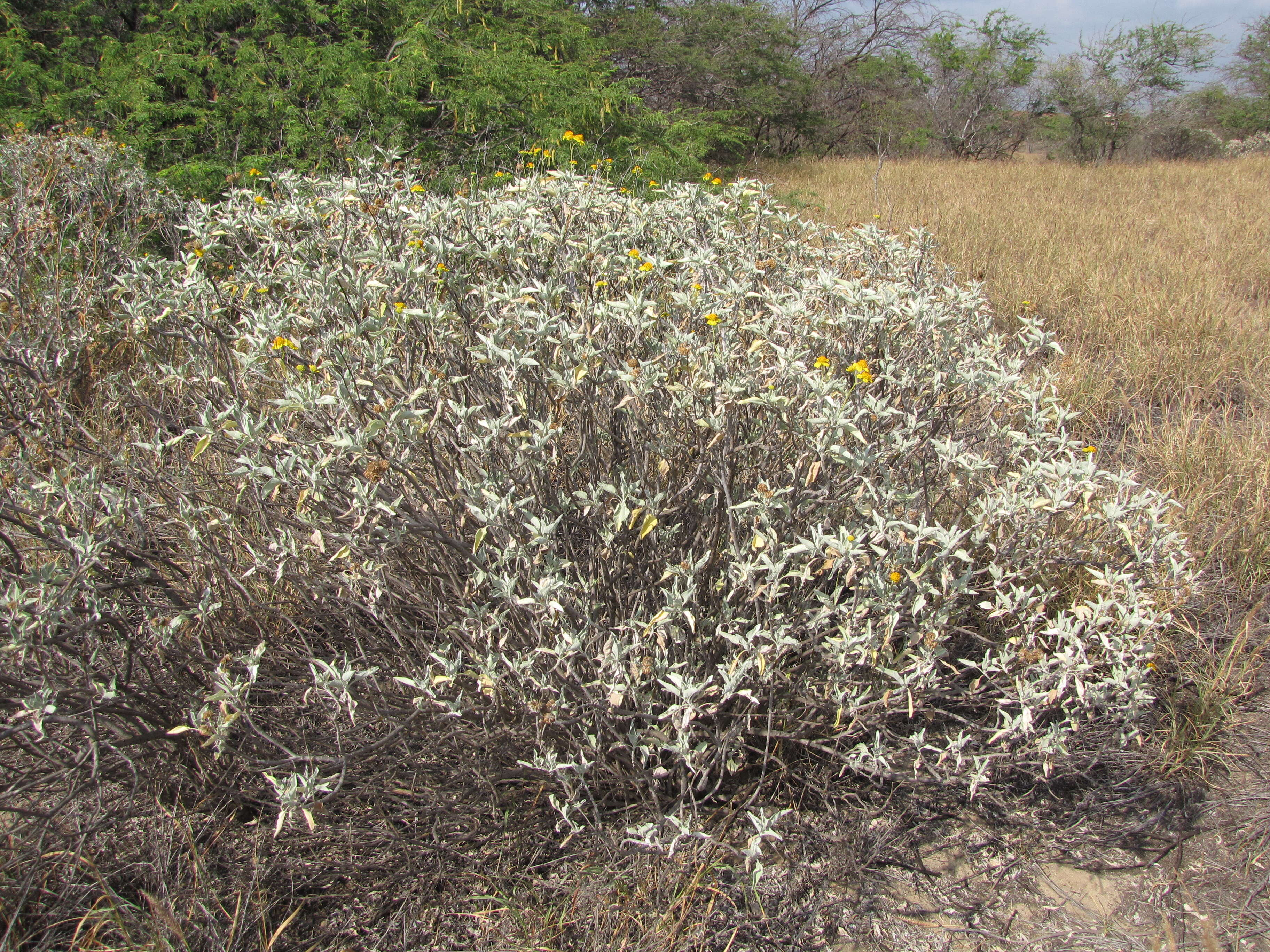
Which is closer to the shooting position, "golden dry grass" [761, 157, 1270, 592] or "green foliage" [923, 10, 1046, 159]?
"golden dry grass" [761, 157, 1270, 592]

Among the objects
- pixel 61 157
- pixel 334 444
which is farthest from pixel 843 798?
pixel 61 157

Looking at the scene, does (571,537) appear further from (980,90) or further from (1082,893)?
(980,90)

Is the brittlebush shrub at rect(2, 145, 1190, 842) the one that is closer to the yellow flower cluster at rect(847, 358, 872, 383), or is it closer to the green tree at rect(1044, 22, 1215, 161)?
the yellow flower cluster at rect(847, 358, 872, 383)

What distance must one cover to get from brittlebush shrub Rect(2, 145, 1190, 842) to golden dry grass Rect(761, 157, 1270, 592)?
94 cm

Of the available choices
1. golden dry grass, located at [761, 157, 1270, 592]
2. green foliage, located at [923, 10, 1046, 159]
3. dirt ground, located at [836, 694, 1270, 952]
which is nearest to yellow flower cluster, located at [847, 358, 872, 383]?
dirt ground, located at [836, 694, 1270, 952]

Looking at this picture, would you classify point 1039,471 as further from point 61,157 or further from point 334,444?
point 61,157

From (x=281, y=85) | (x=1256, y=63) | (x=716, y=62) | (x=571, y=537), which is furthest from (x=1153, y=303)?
(x=1256, y=63)

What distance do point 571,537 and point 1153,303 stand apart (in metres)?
4.25

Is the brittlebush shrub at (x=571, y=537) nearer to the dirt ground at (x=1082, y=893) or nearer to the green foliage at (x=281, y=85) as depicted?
the dirt ground at (x=1082, y=893)

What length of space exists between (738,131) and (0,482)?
10.3 metres

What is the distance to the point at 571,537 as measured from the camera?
2.01 meters

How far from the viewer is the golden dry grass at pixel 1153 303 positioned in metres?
3.01

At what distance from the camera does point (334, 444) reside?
5.38 ft

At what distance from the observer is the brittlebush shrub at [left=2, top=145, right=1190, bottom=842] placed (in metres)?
1.73
